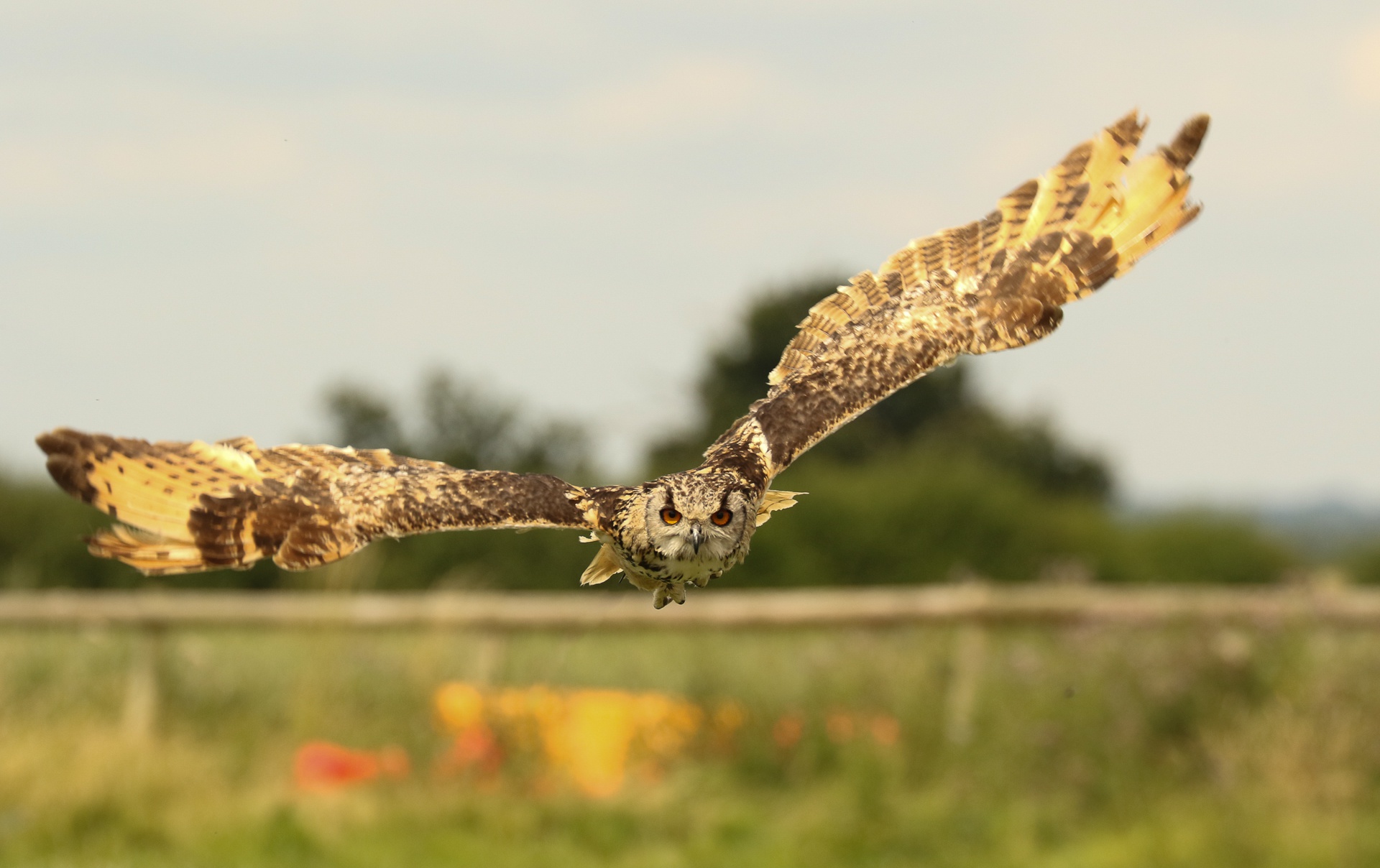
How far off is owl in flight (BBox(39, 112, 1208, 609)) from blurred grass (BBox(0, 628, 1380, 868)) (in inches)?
235

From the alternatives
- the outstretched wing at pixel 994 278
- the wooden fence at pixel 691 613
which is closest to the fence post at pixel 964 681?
the wooden fence at pixel 691 613

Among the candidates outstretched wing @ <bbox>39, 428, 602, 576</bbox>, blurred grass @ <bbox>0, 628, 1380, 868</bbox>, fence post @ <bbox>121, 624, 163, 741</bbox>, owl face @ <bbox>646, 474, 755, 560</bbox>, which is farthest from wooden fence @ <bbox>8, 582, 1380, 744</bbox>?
owl face @ <bbox>646, 474, 755, 560</bbox>

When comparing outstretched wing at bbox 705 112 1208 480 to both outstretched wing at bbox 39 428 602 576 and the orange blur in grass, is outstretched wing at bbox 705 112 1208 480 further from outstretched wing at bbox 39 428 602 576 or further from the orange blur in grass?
the orange blur in grass

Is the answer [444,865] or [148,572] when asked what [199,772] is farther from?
[148,572]

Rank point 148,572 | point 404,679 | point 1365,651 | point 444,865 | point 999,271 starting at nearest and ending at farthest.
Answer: point 148,572, point 999,271, point 444,865, point 1365,651, point 404,679

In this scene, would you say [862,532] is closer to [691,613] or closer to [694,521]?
[691,613]

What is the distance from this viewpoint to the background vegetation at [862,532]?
12.1 m

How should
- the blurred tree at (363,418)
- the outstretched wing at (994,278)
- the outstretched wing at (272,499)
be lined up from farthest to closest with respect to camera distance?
the blurred tree at (363,418)
the outstretched wing at (994,278)
the outstretched wing at (272,499)

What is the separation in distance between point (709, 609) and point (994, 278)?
7.12m

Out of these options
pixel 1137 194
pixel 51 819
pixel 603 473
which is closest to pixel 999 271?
pixel 1137 194

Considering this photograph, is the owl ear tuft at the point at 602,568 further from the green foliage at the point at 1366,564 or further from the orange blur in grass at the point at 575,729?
the green foliage at the point at 1366,564

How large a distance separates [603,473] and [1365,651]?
194 inches

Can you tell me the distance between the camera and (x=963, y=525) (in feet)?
49.2

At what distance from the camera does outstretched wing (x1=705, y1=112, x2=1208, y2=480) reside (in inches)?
105
